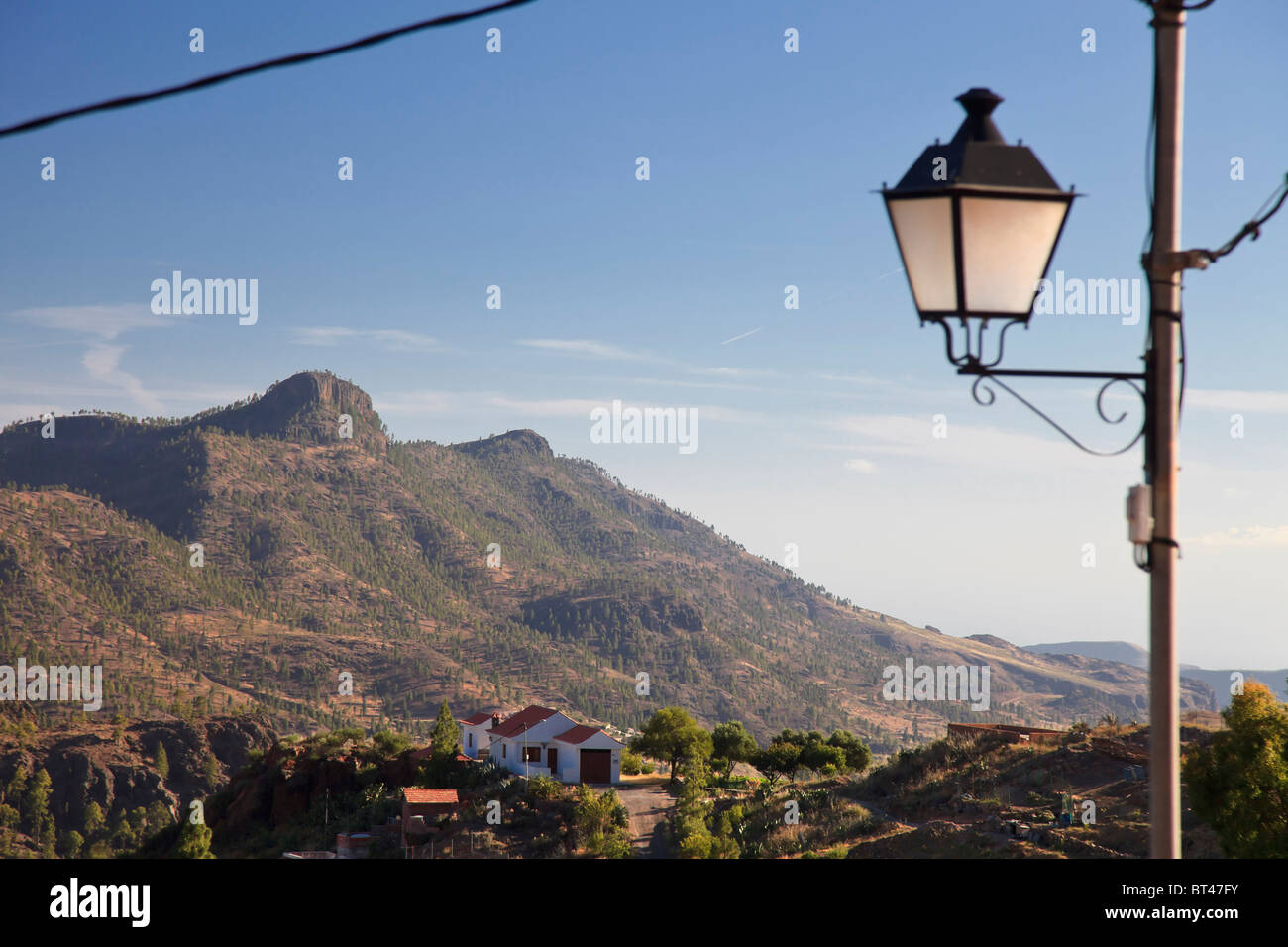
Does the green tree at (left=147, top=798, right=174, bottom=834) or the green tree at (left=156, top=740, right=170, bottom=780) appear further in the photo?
the green tree at (left=156, top=740, right=170, bottom=780)

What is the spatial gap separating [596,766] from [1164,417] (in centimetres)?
4492

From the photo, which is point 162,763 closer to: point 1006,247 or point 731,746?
point 731,746

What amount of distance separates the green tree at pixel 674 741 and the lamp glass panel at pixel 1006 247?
44.3 m

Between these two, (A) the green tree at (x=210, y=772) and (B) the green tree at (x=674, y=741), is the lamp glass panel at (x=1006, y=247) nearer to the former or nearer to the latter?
(B) the green tree at (x=674, y=741)

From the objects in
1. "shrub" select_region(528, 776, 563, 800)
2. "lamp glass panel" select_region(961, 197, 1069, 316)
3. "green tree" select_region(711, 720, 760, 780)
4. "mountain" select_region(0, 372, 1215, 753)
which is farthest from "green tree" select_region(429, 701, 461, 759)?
"mountain" select_region(0, 372, 1215, 753)

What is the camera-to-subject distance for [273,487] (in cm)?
17938

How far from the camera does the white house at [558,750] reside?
151 feet

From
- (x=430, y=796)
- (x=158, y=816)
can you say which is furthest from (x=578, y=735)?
(x=158, y=816)

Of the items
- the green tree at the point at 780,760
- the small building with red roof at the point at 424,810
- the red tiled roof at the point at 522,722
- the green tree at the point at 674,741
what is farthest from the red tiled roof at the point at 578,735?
the small building with red roof at the point at 424,810

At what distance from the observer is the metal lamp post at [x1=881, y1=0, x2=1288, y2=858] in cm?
310

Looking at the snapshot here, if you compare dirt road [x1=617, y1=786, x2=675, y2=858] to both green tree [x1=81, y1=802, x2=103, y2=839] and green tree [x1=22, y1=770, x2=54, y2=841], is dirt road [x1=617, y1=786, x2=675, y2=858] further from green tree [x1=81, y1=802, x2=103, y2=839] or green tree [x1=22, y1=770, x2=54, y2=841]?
green tree [x1=22, y1=770, x2=54, y2=841]
